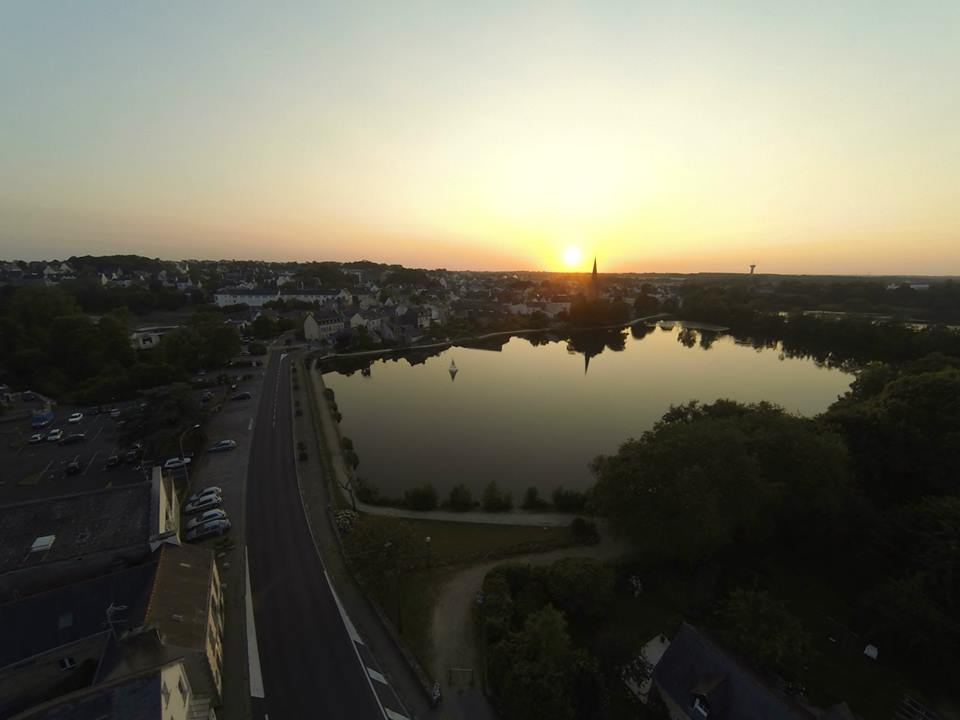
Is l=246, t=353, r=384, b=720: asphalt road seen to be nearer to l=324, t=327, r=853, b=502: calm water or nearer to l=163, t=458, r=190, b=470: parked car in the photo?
l=163, t=458, r=190, b=470: parked car

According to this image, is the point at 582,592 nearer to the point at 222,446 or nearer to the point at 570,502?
the point at 570,502

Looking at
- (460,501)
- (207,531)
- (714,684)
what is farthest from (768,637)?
(207,531)

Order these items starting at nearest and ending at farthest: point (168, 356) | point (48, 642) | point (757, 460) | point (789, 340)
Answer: point (48, 642) → point (757, 460) → point (168, 356) → point (789, 340)

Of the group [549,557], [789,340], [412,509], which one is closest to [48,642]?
[412,509]

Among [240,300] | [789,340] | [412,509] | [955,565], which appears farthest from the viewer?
[240,300]

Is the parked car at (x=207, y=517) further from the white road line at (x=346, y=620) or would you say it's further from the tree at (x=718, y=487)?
the tree at (x=718, y=487)

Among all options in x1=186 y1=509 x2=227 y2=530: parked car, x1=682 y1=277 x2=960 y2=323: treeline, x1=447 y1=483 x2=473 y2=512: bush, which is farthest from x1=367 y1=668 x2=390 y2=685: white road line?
x1=682 y1=277 x2=960 y2=323: treeline

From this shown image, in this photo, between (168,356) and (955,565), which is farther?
(168,356)

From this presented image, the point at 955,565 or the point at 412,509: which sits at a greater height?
the point at 955,565

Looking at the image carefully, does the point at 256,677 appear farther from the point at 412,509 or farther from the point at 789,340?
the point at 789,340
